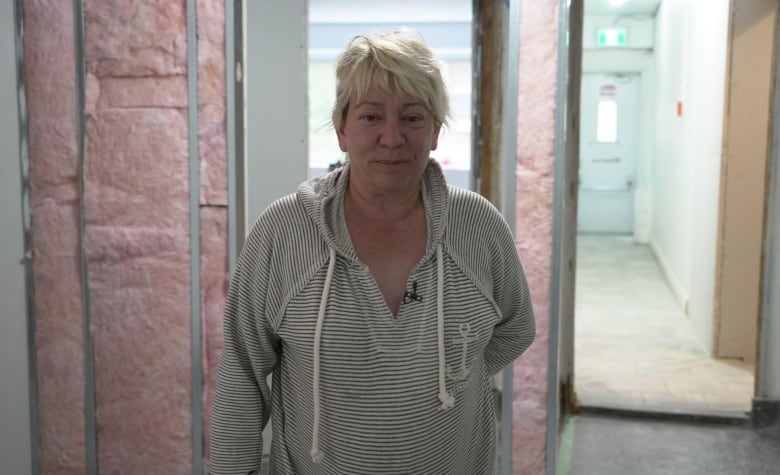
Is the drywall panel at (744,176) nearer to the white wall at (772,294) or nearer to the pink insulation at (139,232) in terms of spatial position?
the white wall at (772,294)

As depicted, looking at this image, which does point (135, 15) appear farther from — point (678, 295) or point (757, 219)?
point (678, 295)

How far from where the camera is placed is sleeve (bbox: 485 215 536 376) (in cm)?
154

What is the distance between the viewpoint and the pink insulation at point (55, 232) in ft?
8.41

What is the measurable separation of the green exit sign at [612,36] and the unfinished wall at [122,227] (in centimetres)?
761

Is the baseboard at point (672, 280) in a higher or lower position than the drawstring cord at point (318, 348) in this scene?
lower

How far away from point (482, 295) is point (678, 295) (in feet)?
17.7

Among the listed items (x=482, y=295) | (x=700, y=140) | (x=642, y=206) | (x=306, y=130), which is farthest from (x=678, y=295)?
(x=482, y=295)

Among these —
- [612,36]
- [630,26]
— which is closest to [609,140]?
[612,36]

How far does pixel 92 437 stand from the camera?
2.73m

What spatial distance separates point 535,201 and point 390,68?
1304mm

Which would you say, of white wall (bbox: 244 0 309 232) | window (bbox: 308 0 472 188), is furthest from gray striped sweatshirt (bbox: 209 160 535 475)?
window (bbox: 308 0 472 188)

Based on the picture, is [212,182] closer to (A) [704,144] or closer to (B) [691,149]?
(A) [704,144]

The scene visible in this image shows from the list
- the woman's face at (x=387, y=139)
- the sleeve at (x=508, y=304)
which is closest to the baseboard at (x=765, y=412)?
the sleeve at (x=508, y=304)

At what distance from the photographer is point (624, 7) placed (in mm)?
8820
